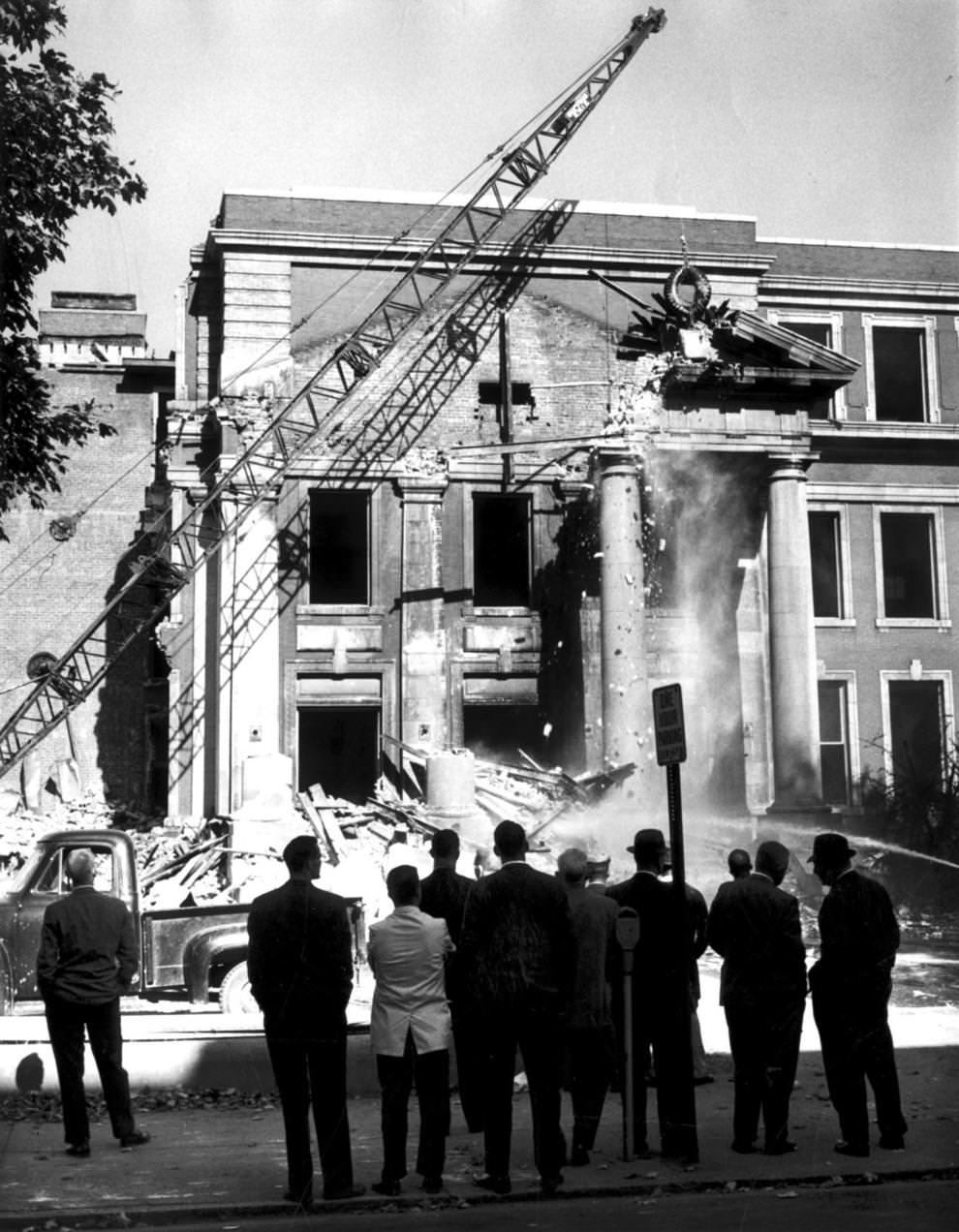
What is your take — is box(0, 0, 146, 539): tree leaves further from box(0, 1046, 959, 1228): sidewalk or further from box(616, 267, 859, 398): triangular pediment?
box(616, 267, 859, 398): triangular pediment

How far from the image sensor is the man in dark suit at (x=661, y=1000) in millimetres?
8188

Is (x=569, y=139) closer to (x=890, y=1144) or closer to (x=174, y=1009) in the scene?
(x=174, y=1009)

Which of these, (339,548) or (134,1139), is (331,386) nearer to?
(339,548)

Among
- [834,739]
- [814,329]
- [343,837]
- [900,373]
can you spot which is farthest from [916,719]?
[343,837]

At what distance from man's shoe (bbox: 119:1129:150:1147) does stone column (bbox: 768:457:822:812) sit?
20.9m

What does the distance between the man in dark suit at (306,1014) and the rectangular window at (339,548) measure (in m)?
23.6

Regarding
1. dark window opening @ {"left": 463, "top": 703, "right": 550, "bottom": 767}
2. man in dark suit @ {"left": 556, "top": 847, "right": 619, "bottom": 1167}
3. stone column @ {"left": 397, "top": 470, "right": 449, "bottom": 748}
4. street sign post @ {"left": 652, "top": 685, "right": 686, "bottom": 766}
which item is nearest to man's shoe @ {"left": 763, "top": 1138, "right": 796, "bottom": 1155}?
man in dark suit @ {"left": 556, "top": 847, "right": 619, "bottom": 1167}

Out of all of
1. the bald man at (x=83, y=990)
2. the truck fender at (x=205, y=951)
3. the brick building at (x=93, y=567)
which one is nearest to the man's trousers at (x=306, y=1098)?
the bald man at (x=83, y=990)

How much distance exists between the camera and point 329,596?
31.4m

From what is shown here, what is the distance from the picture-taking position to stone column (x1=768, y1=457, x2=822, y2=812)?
28.5 m

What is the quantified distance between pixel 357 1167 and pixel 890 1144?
3.01 metres

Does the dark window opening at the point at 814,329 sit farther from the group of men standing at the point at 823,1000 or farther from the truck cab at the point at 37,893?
the group of men standing at the point at 823,1000

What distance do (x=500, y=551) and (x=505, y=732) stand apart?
3882 mm

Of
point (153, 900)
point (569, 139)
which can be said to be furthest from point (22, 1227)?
point (569, 139)
